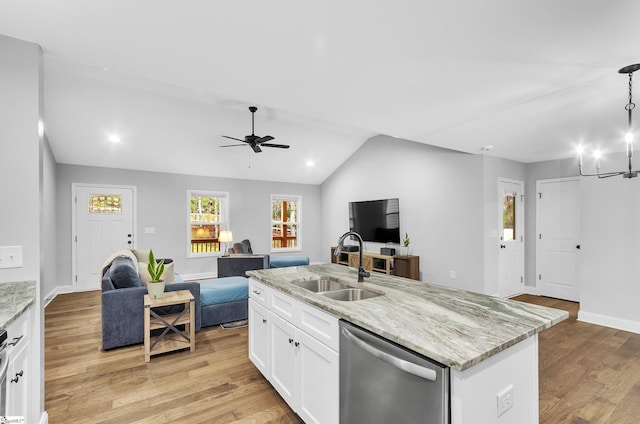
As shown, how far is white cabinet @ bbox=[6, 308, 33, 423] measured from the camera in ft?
4.60

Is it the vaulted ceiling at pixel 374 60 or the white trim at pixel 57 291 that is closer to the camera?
the vaulted ceiling at pixel 374 60

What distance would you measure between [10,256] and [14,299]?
1.24 feet

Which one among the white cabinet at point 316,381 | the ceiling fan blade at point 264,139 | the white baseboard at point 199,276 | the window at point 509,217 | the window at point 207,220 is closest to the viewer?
the white cabinet at point 316,381

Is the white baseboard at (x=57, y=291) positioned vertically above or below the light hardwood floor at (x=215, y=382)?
above

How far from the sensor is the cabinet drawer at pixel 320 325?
5.41 ft

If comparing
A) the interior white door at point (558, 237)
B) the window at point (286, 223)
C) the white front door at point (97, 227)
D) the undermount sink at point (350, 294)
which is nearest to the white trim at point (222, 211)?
the white front door at point (97, 227)

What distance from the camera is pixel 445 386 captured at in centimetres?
111

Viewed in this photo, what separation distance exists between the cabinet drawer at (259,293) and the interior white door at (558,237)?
5205mm

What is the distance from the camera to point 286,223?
26.8 ft

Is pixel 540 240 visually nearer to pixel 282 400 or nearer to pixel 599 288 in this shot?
pixel 599 288

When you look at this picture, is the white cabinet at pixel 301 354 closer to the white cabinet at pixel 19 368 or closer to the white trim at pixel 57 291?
the white cabinet at pixel 19 368

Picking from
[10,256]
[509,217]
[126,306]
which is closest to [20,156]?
[10,256]

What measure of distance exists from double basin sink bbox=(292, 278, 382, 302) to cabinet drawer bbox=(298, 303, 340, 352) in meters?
0.23

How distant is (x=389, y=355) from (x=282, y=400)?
1.43m
